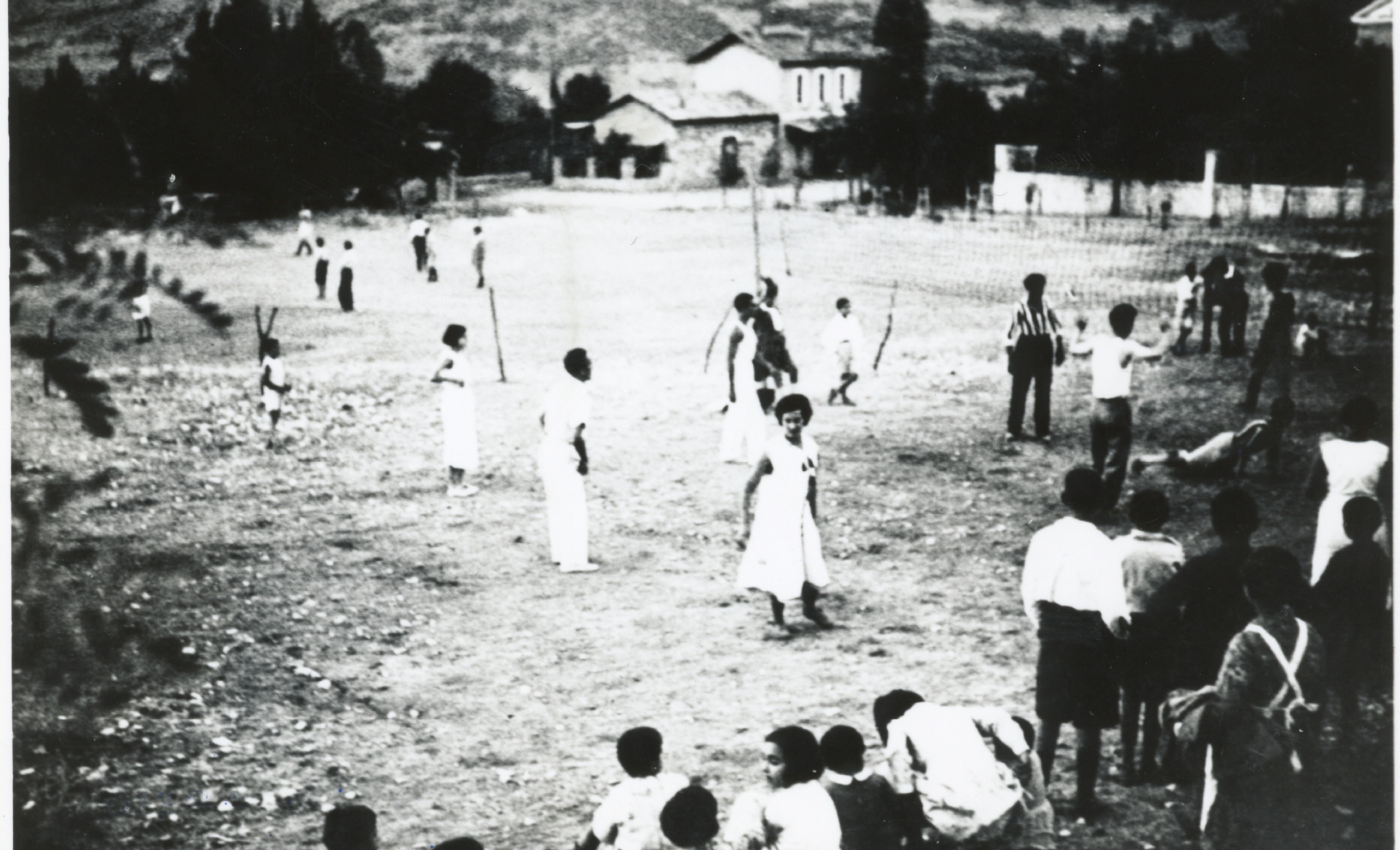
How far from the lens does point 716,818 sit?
17.3 ft

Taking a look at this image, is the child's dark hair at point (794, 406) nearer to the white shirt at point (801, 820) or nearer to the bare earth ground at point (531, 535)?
A: the bare earth ground at point (531, 535)

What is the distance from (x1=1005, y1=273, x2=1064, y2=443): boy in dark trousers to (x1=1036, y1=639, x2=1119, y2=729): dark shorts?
1077 mm

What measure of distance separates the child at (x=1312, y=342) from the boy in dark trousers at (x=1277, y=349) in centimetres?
4

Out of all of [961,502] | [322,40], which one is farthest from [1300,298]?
[322,40]

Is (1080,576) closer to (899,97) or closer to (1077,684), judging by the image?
(1077,684)

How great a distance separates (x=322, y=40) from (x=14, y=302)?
163 centimetres

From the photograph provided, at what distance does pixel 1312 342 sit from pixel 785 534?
2329mm

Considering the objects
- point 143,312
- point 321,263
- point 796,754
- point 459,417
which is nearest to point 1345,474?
point 796,754

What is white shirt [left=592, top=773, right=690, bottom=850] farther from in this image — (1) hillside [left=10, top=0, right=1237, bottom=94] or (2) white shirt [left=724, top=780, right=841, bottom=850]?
(1) hillside [left=10, top=0, right=1237, bottom=94]

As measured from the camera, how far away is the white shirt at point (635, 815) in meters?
5.05

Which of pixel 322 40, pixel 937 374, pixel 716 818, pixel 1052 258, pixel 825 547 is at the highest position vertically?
pixel 322 40

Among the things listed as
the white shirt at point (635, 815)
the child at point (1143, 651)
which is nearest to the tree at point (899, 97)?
the child at point (1143, 651)

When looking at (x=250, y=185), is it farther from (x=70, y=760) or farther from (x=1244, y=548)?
(x=1244, y=548)

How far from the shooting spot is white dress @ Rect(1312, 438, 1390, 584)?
229 inches
